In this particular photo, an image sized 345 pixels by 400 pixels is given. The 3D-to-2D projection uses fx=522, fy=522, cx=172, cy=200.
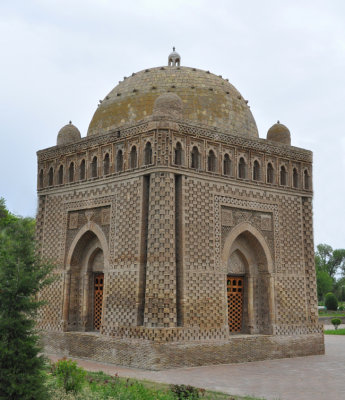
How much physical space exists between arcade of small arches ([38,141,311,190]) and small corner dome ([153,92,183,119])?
0.76 metres

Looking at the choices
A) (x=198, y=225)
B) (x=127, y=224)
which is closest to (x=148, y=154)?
(x=127, y=224)

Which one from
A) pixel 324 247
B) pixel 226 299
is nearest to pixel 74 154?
pixel 226 299

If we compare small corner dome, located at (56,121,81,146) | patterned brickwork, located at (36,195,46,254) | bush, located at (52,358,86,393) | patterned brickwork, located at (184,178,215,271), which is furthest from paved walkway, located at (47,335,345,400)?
small corner dome, located at (56,121,81,146)

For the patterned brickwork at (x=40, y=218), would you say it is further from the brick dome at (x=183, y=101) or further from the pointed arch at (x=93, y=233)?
the brick dome at (x=183, y=101)

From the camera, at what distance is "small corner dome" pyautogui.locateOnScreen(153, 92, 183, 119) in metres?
13.6

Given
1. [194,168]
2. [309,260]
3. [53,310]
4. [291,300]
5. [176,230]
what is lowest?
[53,310]

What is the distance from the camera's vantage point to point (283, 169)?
16.4 meters

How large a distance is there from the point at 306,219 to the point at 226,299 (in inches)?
174

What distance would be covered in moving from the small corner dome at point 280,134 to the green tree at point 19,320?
11.3 metres

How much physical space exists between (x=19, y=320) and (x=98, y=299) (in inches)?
342

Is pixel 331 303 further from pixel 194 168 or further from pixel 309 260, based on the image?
pixel 194 168

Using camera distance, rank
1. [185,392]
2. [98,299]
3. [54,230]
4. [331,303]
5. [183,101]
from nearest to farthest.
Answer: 1. [185,392]
2. [98,299]
3. [183,101]
4. [54,230]
5. [331,303]

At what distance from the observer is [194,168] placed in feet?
45.6

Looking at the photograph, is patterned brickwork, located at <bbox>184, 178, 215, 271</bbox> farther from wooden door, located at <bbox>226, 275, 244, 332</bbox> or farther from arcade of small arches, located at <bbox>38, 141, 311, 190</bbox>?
wooden door, located at <bbox>226, 275, 244, 332</bbox>
